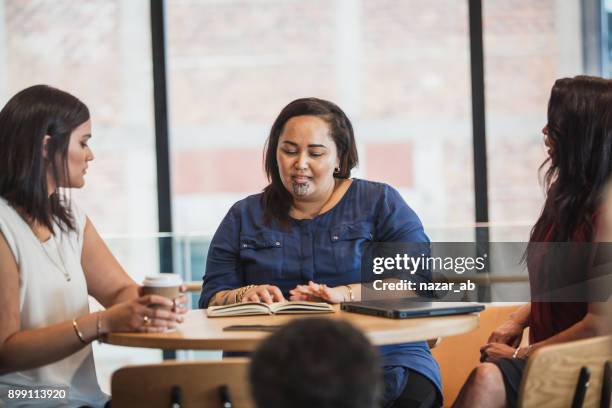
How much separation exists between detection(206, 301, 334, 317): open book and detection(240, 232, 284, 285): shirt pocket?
39cm

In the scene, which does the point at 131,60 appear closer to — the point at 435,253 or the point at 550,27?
the point at 435,253

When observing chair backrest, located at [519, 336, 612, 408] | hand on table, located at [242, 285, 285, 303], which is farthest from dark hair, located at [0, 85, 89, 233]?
chair backrest, located at [519, 336, 612, 408]

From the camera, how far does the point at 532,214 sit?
5.21 meters

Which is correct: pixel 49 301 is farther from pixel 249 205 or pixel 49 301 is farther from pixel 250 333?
pixel 249 205

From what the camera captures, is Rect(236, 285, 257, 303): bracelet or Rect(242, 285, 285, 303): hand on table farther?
Rect(236, 285, 257, 303): bracelet

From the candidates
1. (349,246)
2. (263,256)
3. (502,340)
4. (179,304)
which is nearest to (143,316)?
(179,304)

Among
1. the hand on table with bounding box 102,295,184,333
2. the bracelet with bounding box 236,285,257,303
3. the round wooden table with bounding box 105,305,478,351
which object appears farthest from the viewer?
the bracelet with bounding box 236,285,257,303

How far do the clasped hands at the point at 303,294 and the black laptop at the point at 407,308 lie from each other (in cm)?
14

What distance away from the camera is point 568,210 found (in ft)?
8.04

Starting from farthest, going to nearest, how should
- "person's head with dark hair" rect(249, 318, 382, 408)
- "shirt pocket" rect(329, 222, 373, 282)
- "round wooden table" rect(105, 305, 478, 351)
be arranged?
"shirt pocket" rect(329, 222, 373, 282) → "round wooden table" rect(105, 305, 478, 351) → "person's head with dark hair" rect(249, 318, 382, 408)

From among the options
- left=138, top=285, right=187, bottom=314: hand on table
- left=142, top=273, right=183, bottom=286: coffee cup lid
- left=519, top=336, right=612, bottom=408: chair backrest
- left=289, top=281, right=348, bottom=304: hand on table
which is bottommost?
left=519, top=336, right=612, bottom=408: chair backrest

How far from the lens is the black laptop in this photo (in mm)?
2176

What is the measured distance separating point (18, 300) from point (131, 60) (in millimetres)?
2962

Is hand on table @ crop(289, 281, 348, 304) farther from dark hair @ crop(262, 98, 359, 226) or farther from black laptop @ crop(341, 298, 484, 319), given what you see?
dark hair @ crop(262, 98, 359, 226)
